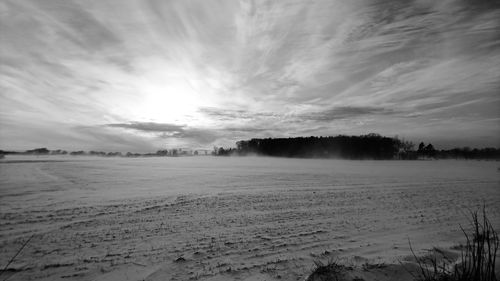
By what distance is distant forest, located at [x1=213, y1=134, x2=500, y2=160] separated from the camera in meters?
84.6

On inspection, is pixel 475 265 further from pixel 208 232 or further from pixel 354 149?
pixel 354 149

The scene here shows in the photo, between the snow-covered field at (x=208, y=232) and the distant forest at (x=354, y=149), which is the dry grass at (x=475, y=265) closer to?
the snow-covered field at (x=208, y=232)

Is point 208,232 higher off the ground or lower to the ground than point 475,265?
lower

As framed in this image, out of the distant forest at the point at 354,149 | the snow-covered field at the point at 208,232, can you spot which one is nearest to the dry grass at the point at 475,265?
the snow-covered field at the point at 208,232

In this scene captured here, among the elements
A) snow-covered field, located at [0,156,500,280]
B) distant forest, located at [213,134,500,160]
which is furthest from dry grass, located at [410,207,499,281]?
distant forest, located at [213,134,500,160]

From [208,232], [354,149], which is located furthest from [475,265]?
[354,149]

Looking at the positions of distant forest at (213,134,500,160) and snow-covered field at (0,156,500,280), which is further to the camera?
distant forest at (213,134,500,160)

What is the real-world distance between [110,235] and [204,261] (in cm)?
317

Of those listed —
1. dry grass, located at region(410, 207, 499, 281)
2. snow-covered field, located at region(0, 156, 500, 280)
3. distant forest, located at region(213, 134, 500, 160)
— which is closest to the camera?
dry grass, located at region(410, 207, 499, 281)

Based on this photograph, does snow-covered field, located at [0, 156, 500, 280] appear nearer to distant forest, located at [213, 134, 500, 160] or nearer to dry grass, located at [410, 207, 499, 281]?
dry grass, located at [410, 207, 499, 281]

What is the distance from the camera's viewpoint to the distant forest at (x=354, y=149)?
8456cm

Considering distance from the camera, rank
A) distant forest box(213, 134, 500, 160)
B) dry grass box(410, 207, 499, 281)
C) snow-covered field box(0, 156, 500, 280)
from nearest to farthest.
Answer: dry grass box(410, 207, 499, 281), snow-covered field box(0, 156, 500, 280), distant forest box(213, 134, 500, 160)

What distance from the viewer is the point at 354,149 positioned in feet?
278

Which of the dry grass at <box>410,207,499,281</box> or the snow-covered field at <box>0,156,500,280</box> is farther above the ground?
the dry grass at <box>410,207,499,281</box>
